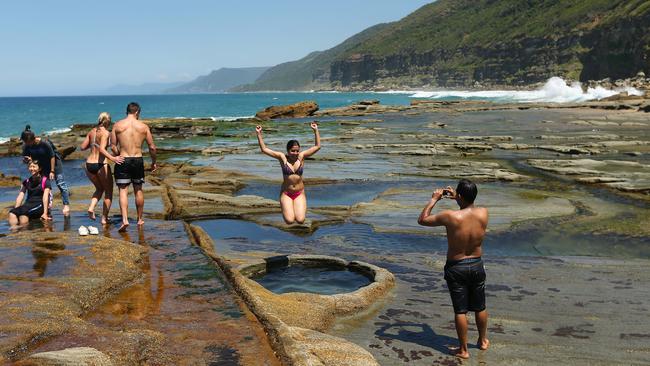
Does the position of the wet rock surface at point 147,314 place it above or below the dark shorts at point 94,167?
below

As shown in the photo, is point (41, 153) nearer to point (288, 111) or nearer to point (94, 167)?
point (94, 167)

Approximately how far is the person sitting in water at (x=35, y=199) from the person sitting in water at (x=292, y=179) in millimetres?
5785

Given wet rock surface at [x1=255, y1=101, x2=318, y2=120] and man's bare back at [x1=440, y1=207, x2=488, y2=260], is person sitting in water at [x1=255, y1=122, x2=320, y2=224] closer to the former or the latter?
man's bare back at [x1=440, y1=207, x2=488, y2=260]

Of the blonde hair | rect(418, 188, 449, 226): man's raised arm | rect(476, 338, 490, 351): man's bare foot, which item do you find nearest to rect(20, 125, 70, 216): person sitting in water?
the blonde hair

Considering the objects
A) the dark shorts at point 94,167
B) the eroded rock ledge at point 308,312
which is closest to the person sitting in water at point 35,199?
the dark shorts at point 94,167

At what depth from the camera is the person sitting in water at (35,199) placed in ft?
40.6

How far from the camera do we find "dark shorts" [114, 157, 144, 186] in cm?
1077

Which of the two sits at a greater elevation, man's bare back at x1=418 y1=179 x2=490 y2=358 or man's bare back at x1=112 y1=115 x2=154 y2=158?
man's bare back at x1=112 y1=115 x2=154 y2=158

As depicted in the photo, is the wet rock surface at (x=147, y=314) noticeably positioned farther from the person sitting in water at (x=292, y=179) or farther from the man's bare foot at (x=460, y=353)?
the man's bare foot at (x=460, y=353)

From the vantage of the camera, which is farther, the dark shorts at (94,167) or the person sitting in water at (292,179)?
the dark shorts at (94,167)

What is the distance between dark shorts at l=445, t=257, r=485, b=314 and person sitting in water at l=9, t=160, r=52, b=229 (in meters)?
9.77

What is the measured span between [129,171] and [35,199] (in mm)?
3252

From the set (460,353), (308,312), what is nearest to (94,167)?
(308,312)

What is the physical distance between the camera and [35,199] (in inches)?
494
